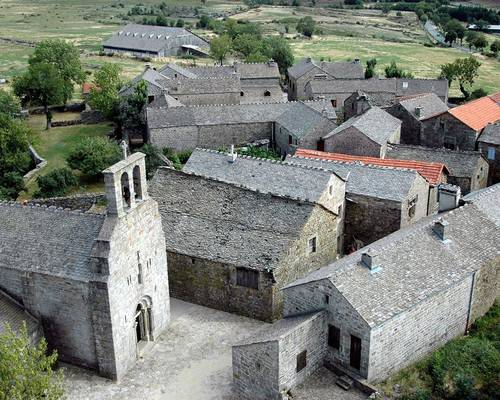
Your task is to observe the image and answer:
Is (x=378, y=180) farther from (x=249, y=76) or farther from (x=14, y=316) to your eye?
(x=249, y=76)

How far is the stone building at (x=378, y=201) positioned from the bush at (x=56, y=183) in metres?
27.3

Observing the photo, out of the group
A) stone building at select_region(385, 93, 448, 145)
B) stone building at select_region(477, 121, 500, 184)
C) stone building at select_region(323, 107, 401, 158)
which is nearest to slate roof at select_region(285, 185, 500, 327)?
stone building at select_region(323, 107, 401, 158)

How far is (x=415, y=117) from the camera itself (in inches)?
2292

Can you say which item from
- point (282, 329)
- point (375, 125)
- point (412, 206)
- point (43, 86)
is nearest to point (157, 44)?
point (43, 86)

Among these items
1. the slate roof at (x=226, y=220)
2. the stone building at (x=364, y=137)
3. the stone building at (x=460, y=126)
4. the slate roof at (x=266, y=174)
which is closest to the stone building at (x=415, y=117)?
the stone building at (x=460, y=126)

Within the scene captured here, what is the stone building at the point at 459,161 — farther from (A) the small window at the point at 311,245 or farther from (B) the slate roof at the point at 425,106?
(A) the small window at the point at 311,245

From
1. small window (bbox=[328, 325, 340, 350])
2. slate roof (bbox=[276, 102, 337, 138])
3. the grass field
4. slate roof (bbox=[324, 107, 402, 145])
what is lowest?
the grass field

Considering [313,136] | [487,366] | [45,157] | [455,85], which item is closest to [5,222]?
[487,366]

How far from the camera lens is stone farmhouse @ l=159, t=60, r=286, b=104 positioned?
8262 cm

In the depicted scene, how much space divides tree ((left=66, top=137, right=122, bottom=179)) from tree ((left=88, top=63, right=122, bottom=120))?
47.2 feet

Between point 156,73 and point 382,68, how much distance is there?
2080 inches

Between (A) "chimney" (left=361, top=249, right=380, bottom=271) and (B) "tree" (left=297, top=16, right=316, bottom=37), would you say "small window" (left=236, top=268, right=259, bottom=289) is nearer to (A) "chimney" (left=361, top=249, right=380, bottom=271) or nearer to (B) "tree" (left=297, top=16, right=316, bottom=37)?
(A) "chimney" (left=361, top=249, right=380, bottom=271)

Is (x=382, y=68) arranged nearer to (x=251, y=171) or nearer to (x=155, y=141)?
(x=155, y=141)

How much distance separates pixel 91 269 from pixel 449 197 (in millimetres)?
20372
